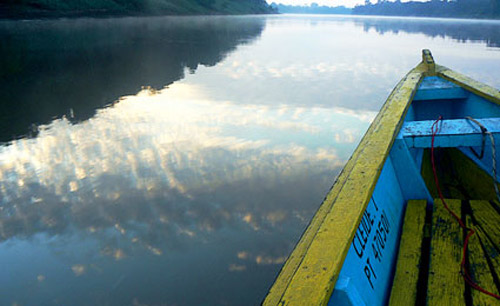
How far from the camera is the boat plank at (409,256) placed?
222 cm

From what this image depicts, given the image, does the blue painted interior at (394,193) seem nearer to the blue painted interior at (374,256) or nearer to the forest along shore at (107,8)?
the blue painted interior at (374,256)

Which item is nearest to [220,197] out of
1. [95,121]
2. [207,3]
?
[95,121]

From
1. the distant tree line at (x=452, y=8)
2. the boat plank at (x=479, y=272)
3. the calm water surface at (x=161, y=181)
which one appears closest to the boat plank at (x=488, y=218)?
the boat plank at (x=479, y=272)

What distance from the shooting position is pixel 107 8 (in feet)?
188

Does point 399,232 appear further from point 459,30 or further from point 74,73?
point 459,30

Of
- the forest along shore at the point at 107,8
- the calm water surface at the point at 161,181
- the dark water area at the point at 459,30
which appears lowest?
the calm water surface at the point at 161,181

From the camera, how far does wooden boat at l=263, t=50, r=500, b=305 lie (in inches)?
63.6

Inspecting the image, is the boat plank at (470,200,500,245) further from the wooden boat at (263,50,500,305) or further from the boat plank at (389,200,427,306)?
the boat plank at (389,200,427,306)

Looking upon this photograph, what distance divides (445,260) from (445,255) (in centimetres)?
7

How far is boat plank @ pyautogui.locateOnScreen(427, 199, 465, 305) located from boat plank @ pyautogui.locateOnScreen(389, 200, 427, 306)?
9 centimetres

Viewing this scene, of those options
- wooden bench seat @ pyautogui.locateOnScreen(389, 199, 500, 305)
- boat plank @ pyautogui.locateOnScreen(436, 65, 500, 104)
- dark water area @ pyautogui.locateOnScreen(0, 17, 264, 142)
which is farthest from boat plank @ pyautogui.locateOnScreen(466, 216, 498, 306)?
dark water area @ pyautogui.locateOnScreen(0, 17, 264, 142)

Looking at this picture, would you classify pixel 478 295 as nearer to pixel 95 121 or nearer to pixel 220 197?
pixel 220 197

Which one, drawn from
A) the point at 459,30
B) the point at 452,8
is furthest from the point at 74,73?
the point at 452,8

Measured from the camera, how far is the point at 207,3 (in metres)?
93.8
